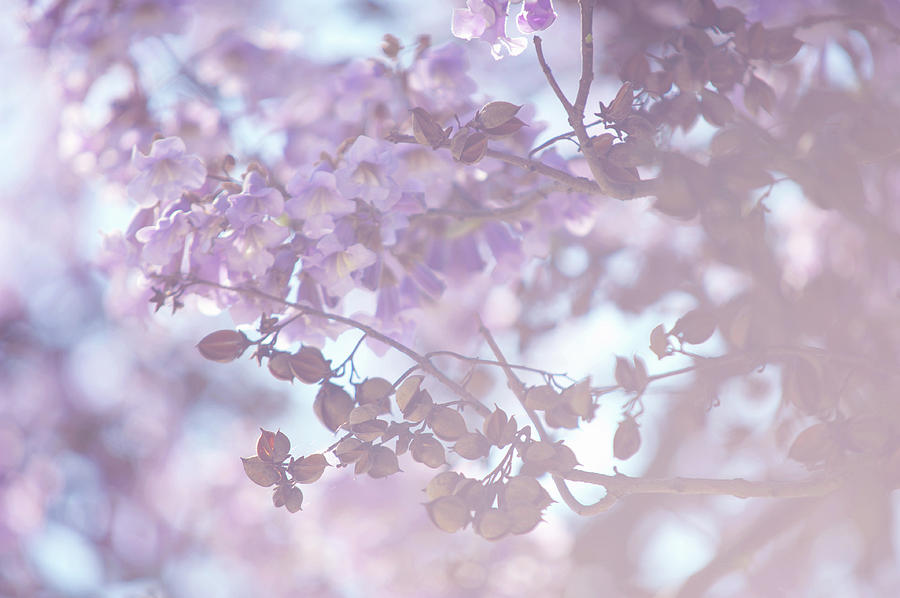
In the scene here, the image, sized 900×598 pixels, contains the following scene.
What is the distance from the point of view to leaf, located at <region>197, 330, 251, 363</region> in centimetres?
69

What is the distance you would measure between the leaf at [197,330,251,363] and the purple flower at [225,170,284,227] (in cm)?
10

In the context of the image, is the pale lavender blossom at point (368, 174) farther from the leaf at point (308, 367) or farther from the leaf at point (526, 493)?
the leaf at point (526, 493)

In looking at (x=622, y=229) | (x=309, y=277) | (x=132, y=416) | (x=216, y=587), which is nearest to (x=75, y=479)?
(x=132, y=416)

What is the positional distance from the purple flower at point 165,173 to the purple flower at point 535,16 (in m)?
0.33

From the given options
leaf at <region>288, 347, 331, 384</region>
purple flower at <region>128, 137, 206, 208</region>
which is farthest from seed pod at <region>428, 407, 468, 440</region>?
purple flower at <region>128, 137, 206, 208</region>

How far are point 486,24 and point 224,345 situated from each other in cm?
38

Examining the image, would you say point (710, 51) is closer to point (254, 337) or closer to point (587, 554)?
point (254, 337)

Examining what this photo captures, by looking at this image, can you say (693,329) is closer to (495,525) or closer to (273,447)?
(495,525)

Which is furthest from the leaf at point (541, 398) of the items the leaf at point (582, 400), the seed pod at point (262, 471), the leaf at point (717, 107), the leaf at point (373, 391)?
the leaf at point (717, 107)

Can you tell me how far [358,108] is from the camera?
983 millimetres

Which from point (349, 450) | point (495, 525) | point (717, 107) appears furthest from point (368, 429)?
point (717, 107)

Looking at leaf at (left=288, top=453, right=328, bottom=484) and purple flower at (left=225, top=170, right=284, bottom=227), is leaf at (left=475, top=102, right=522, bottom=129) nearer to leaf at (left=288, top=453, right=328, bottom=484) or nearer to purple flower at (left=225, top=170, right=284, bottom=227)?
purple flower at (left=225, top=170, right=284, bottom=227)

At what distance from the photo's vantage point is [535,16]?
66 centimetres

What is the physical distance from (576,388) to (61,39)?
1.08m
